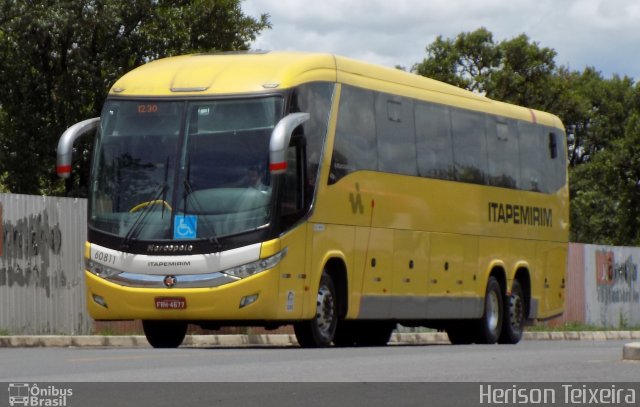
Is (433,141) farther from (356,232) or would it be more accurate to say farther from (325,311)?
(325,311)

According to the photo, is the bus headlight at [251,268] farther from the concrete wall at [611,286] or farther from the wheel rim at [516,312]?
the concrete wall at [611,286]

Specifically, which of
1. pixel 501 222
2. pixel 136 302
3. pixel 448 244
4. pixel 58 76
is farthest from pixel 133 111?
pixel 58 76

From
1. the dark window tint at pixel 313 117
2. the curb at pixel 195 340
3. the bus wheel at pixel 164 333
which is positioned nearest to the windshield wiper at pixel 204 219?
the dark window tint at pixel 313 117

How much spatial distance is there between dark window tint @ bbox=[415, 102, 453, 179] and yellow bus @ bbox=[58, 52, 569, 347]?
3 centimetres

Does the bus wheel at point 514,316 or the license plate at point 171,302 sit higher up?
the license plate at point 171,302

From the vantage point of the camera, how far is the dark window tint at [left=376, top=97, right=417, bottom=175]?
22.0 metres

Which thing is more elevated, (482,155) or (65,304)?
(482,155)

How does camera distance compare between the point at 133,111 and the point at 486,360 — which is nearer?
Result: the point at 486,360

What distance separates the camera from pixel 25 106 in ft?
135

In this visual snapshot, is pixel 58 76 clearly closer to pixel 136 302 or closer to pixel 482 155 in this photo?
pixel 482 155

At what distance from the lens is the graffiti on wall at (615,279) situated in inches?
1574

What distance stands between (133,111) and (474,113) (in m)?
7.17

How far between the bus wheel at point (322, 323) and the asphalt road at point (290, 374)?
2.23 m

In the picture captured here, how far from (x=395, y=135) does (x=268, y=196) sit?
3.81m
